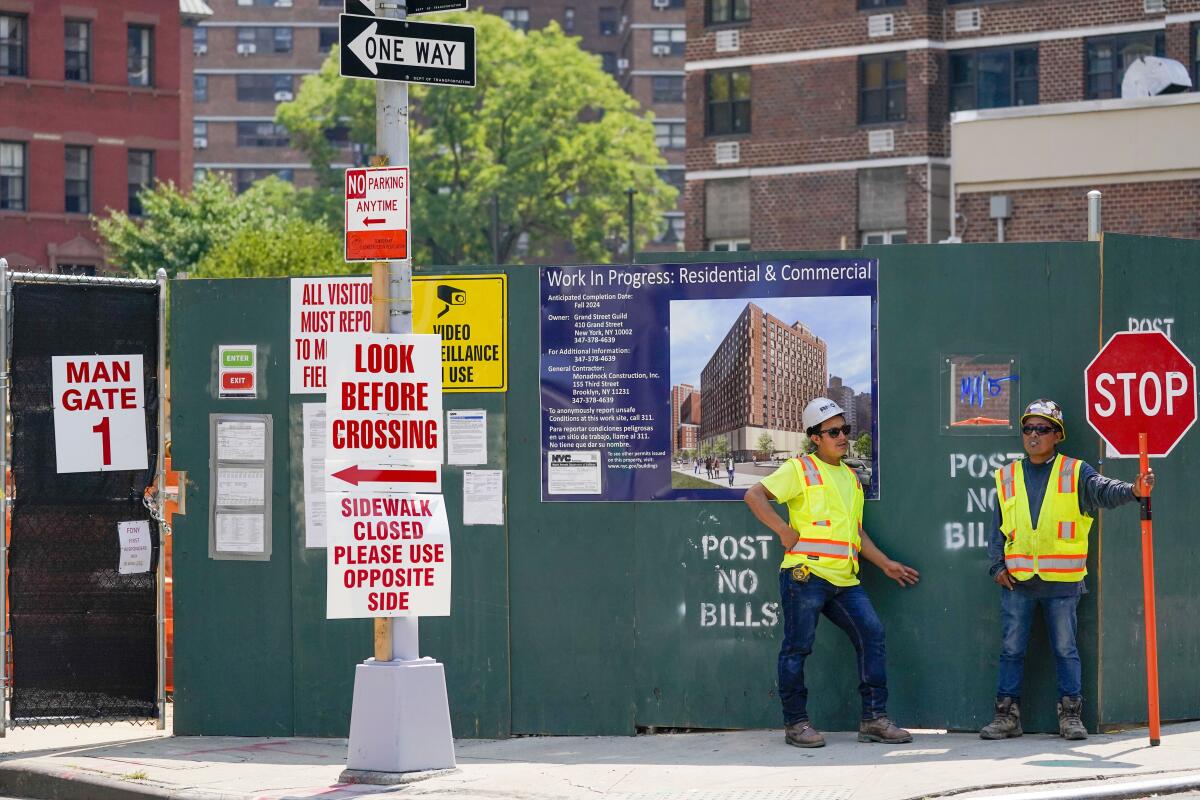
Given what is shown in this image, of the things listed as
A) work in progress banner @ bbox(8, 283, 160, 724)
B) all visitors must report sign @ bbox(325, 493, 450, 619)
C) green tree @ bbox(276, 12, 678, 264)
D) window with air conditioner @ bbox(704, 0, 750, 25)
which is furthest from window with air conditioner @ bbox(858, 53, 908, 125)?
all visitors must report sign @ bbox(325, 493, 450, 619)

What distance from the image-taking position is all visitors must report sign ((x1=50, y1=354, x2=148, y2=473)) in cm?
1123

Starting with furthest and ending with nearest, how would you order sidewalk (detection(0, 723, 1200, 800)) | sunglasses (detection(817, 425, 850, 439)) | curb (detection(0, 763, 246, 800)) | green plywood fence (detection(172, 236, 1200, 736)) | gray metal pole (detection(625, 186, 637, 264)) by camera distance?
gray metal pole (detection(625, 186, 637, 264))
green plywood fence (detection(172, 236, 1200, 736))
sunglasses (detection(817, 425, 850, 439))
curb (detection(0, 763, 246, 800))
sidewalk (detection(0, 723, 1200, 800))

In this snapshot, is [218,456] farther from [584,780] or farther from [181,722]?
[584,780]

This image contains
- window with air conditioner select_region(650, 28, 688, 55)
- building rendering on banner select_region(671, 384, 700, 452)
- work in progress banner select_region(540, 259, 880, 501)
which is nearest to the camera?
work in progress banner select_region(540, 259, 880, 501)

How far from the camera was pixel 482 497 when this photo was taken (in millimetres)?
10898

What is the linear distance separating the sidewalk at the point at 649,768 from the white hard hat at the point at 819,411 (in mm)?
1836

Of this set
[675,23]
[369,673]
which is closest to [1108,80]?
[369,673]

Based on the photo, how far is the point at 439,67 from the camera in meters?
9.68

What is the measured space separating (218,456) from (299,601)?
1048mm

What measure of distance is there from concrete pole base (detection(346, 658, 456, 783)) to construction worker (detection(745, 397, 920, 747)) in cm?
198

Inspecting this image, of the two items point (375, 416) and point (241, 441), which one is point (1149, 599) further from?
point (241, 441)

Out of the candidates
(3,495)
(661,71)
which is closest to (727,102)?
(3,495)

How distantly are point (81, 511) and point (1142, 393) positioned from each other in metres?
6.44

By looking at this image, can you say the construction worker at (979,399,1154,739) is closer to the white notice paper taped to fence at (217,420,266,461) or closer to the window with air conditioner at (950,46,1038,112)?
the white notice paper taped to fence at (217,420,266,461)
